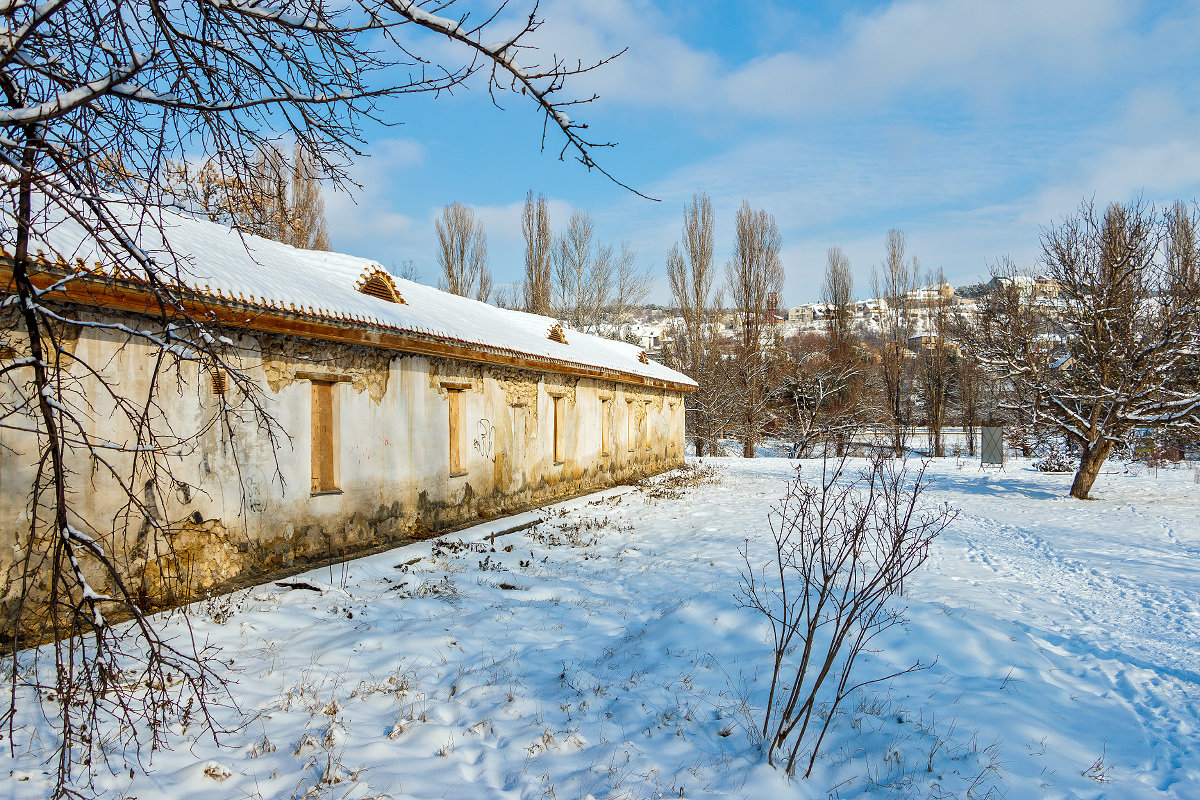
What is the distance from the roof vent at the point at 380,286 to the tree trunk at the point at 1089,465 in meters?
15.7

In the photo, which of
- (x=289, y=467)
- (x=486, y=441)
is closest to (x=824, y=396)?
(x=486, y=441)

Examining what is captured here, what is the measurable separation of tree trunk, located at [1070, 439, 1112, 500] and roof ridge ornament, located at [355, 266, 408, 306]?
15720 millimetres

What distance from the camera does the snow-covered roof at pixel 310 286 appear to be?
5.56m

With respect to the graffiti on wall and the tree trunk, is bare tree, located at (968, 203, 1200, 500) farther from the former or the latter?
the graffiti on wall

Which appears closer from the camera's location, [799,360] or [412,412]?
[412,412]

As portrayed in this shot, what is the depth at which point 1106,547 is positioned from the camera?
9.43m

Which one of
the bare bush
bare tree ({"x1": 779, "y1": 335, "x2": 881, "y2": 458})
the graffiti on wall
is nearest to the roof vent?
the graffiti on wall

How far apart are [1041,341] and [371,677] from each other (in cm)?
1819

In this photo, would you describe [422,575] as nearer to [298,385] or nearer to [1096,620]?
[298,385]

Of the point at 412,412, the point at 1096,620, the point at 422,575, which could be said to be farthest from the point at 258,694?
the point at 1096,620

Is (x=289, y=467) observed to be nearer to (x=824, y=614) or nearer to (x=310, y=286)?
(x=310, y=286)

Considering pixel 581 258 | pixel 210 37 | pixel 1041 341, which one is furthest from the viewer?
pixel 581 258

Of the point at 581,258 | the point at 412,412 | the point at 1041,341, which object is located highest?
the point at 581,258

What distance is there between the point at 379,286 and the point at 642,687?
7.10 m
